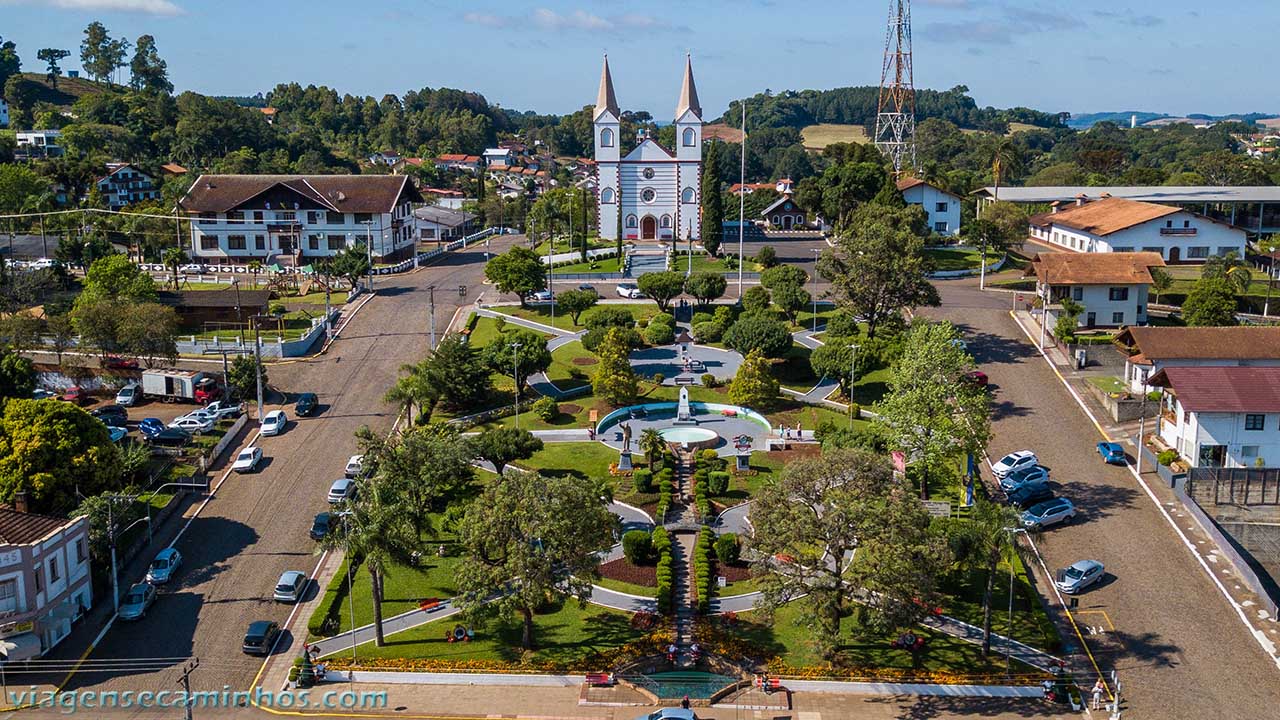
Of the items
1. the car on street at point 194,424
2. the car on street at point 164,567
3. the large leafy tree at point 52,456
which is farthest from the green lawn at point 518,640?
the car on street at point 194,424

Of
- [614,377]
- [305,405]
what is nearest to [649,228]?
[614,377]

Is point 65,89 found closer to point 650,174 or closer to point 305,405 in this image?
point 650,174

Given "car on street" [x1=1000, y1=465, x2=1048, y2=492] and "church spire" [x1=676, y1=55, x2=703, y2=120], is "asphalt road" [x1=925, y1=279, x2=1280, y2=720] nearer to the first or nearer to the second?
"car on street" [x1=1000, y1=465, x2=1048, y2=492]

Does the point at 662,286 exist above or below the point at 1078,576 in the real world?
above

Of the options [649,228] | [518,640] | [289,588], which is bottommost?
[518,640]

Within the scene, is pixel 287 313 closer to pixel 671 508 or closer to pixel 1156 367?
pixel 671 508
